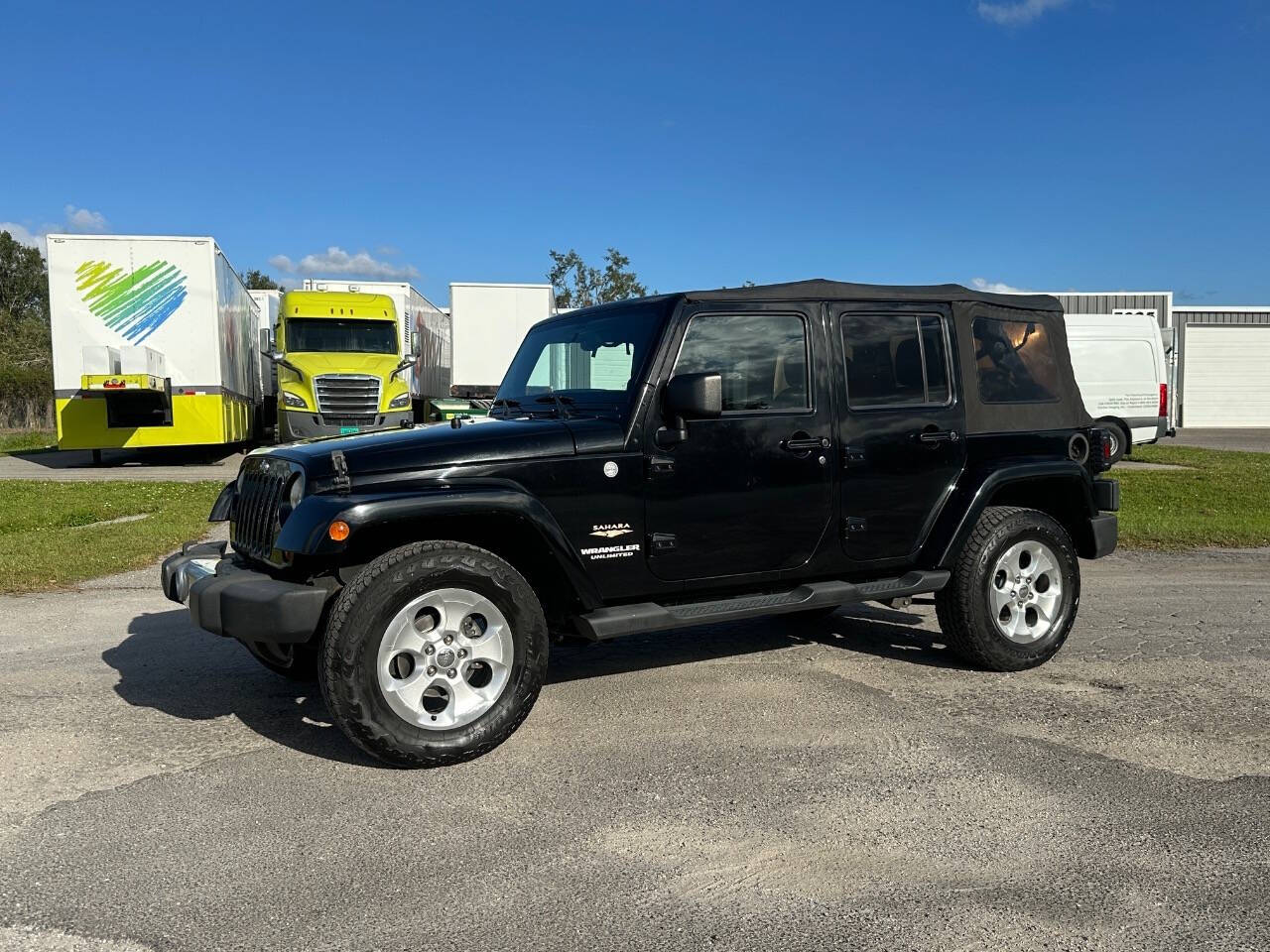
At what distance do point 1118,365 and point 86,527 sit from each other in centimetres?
1723

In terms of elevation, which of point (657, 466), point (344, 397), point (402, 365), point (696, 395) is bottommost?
point (657, 466)

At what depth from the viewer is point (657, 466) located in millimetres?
4707

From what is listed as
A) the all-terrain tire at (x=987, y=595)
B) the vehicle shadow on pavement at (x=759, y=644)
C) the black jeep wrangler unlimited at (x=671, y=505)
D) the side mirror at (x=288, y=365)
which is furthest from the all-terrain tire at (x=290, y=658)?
the side mirror at (x=288, y=365)

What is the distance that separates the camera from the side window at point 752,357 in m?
4.96

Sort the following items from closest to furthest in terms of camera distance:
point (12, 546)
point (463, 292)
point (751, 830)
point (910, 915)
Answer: point (910, 915)
point (751, 830)
point (12, 546)
point (463, 292)

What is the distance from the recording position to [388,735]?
405 centimetres

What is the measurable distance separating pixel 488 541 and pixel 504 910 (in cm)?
189

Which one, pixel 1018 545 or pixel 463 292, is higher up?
pixel 463 292

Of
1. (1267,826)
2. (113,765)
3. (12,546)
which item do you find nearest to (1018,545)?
(1267,826)

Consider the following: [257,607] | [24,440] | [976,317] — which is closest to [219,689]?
[257,607]

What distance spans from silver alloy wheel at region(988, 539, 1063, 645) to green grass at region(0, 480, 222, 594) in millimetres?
6965

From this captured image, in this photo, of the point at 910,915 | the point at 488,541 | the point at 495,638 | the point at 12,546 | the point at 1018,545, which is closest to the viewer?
the point at 910,915

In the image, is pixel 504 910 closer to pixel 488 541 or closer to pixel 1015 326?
pixel 488 541

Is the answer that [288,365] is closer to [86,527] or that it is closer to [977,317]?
[86,527]
